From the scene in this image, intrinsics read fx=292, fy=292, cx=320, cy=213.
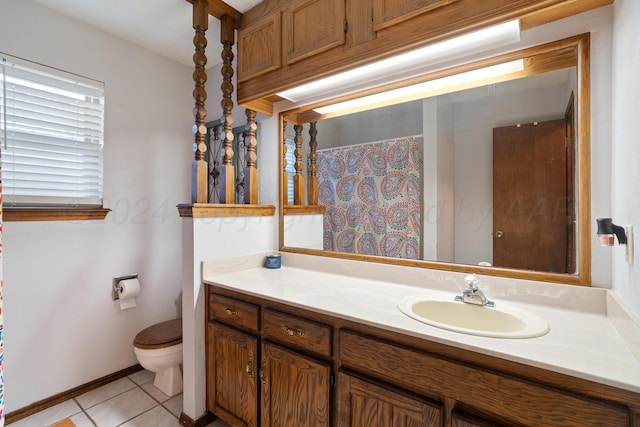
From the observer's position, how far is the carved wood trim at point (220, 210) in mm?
1629

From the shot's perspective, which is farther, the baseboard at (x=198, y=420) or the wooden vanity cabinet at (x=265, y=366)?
the baseboard at (x=198, y=420)

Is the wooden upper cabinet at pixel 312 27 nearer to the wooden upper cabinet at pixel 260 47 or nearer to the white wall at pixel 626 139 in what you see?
the wooden upper cabinet at pixel 260 47

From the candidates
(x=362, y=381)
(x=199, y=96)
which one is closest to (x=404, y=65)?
(x=199, y=96)

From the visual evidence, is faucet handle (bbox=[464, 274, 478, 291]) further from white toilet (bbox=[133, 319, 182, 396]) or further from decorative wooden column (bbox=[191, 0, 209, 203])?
white toilet (bbox=[133, 319, 182, 396])

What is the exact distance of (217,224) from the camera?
175 cm

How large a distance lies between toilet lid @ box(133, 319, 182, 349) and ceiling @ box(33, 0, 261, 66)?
83.5 inches

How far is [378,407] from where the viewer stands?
1.05 meters

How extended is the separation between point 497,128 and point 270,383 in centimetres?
161

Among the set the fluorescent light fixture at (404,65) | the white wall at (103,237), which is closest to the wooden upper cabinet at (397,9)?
the fluorescent light fixture at (404,65)

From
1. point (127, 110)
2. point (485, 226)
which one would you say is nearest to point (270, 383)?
point (485, 226)

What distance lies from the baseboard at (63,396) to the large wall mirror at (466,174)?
1.57 meters

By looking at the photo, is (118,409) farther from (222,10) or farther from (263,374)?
(222,10)

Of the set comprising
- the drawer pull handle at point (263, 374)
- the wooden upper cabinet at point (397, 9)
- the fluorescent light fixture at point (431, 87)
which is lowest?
the drawer pull handle at point (263, 374)

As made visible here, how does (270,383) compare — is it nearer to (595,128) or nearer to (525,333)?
(525,333)
